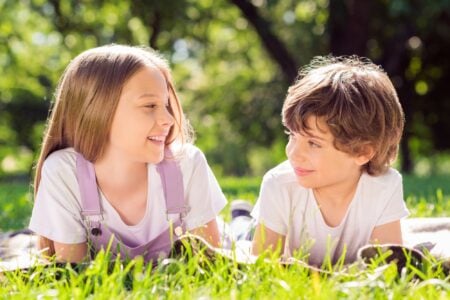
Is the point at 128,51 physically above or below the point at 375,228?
above

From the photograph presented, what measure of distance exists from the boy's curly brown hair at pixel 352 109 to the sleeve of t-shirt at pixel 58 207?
1003 millimetres

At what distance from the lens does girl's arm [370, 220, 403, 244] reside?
3.08 metres

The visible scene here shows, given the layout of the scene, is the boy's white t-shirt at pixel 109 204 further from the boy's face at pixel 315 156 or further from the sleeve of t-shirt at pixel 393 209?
the sleeve of t-shirt at pixel 393 209

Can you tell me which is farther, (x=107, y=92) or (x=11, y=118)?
(x=11, y=118)

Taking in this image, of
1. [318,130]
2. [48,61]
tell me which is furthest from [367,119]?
[48,61]

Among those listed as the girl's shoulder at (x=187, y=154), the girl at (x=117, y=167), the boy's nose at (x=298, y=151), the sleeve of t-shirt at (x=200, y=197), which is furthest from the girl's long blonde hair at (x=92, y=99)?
the boy's nose at (x=298, y=151)

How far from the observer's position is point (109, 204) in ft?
10.4

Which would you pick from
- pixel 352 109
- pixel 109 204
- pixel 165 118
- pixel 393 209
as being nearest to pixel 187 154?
pixel 165 118

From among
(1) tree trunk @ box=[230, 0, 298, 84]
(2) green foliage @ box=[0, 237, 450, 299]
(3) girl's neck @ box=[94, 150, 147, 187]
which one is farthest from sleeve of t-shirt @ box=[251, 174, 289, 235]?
(1) tree trunk @ box=[230, 0, 298, 84]

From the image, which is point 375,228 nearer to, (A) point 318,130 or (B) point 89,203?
(A) point 318,130

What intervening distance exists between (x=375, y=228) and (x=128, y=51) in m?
1.37

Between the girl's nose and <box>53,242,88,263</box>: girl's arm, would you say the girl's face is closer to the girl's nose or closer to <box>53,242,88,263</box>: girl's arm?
the girl's nose

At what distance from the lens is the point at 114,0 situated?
13367 millimetres

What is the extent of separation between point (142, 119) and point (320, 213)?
89 cm
